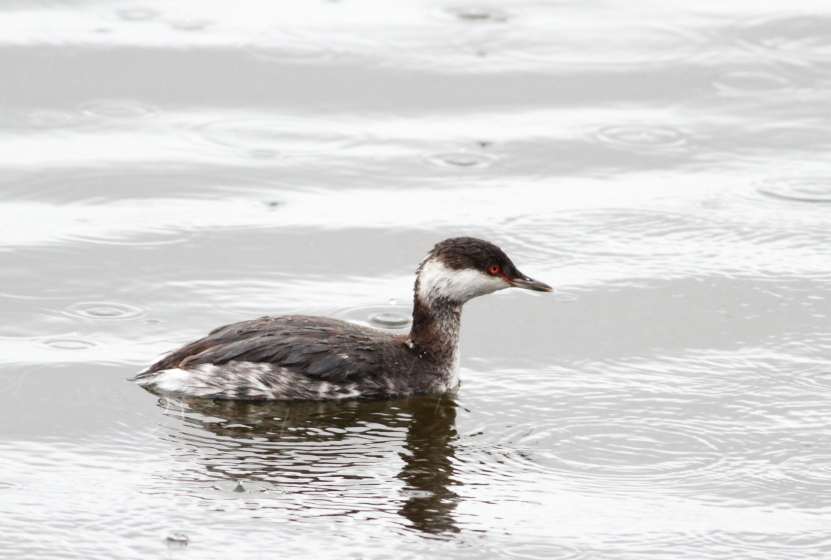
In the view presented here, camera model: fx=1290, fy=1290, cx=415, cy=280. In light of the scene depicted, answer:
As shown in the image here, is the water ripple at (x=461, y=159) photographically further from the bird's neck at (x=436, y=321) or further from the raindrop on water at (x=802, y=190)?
the bird's neck at (x=436, y=321)

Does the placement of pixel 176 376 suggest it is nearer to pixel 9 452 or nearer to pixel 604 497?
pixel 9 452

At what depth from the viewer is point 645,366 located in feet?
27.9

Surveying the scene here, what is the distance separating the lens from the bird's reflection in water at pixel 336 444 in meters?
6.63

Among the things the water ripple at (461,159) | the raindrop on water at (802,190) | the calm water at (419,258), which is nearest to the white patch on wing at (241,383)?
the calm water at (419,258)

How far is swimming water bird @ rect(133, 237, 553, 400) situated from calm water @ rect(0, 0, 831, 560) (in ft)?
0.50

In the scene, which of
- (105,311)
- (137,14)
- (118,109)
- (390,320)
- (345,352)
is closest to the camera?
(345,352)

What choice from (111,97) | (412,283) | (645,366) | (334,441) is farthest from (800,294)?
(111,97)

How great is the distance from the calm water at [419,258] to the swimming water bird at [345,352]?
153 mm

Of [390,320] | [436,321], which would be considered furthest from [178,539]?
[390,320]

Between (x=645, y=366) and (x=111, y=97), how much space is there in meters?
7.39

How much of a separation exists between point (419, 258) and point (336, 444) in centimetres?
331

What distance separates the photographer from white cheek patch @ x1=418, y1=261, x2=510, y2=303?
27.9ft

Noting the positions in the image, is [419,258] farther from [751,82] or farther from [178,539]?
[751,82]

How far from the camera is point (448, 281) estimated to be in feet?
27.9
